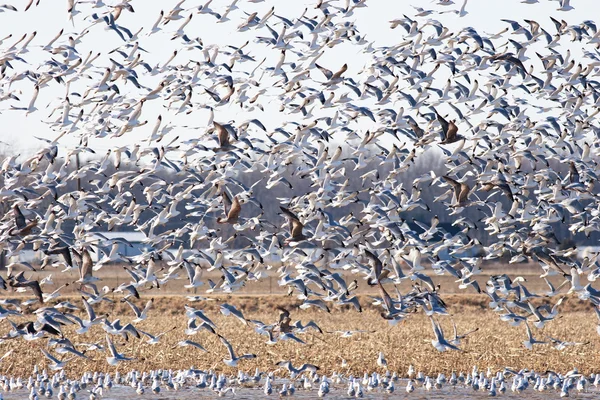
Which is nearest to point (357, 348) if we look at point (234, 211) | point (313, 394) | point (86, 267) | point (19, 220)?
point (313, 394)

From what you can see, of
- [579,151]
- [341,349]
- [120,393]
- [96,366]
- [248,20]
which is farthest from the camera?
[579,151]

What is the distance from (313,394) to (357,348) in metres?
4.12

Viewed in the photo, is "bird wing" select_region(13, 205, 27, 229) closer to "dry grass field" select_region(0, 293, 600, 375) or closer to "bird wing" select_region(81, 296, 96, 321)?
"bird wing" select_region(81, 296, 96, 321)

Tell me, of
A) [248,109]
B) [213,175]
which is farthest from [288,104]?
[213,175]

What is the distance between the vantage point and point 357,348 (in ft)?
78.8

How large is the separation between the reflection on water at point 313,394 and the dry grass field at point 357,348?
4.41 feet

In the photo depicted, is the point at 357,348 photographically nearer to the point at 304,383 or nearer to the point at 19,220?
the point at 304,383

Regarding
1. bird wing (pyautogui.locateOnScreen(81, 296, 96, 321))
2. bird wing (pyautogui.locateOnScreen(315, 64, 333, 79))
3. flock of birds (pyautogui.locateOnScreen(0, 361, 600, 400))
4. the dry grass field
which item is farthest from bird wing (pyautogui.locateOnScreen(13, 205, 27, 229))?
bird wing (pyautogui.locateOnScreen(315, 64, 333, 79))

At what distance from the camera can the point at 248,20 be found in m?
26.4

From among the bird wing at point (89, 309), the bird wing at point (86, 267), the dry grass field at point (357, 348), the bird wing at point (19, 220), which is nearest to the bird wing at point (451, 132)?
the dry grass field at point (357, 348)

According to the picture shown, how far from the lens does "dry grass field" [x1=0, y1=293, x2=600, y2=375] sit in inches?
877

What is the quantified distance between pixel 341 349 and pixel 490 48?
8.69 meters

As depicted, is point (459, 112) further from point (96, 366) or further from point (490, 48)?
point (96, 366)

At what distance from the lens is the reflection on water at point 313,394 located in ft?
64.7
